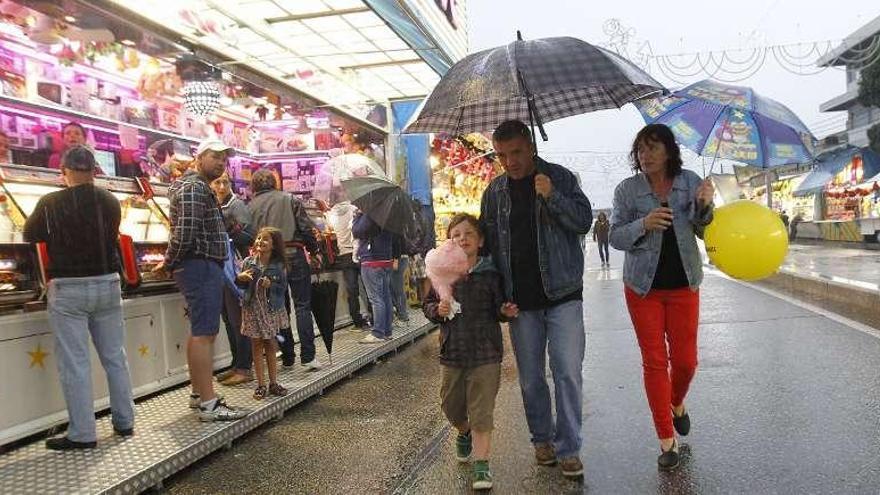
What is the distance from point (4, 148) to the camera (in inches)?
229

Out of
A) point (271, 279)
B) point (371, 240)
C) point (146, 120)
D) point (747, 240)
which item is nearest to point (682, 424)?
point (747, 240)

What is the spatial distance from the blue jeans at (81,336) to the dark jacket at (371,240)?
12.9 feet

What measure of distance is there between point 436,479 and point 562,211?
1.72 m

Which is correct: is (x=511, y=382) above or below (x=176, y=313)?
below

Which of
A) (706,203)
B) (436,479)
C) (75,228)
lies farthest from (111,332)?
(706,203)

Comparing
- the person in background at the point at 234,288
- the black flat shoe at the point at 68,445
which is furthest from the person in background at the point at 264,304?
the black flat shoe at the point at 68,445

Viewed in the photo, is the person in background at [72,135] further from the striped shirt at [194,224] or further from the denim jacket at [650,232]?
the denim jacket at [650,232]

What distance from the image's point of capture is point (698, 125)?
454cm

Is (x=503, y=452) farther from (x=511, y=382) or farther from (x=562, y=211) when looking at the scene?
(x=511, y=382)

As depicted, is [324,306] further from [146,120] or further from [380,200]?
[146,120]

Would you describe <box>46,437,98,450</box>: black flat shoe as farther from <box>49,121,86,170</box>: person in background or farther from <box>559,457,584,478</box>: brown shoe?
<box>49,121,86,170</box>: person in background

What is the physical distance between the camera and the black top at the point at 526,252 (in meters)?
3.78

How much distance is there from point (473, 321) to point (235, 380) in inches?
130

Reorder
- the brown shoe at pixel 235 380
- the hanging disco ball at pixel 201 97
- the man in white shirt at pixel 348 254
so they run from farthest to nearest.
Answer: the man in white shirt at pixel 348 254
the hanging disco ball at pixel 201 97
the brown shoe at pixel 235 380
